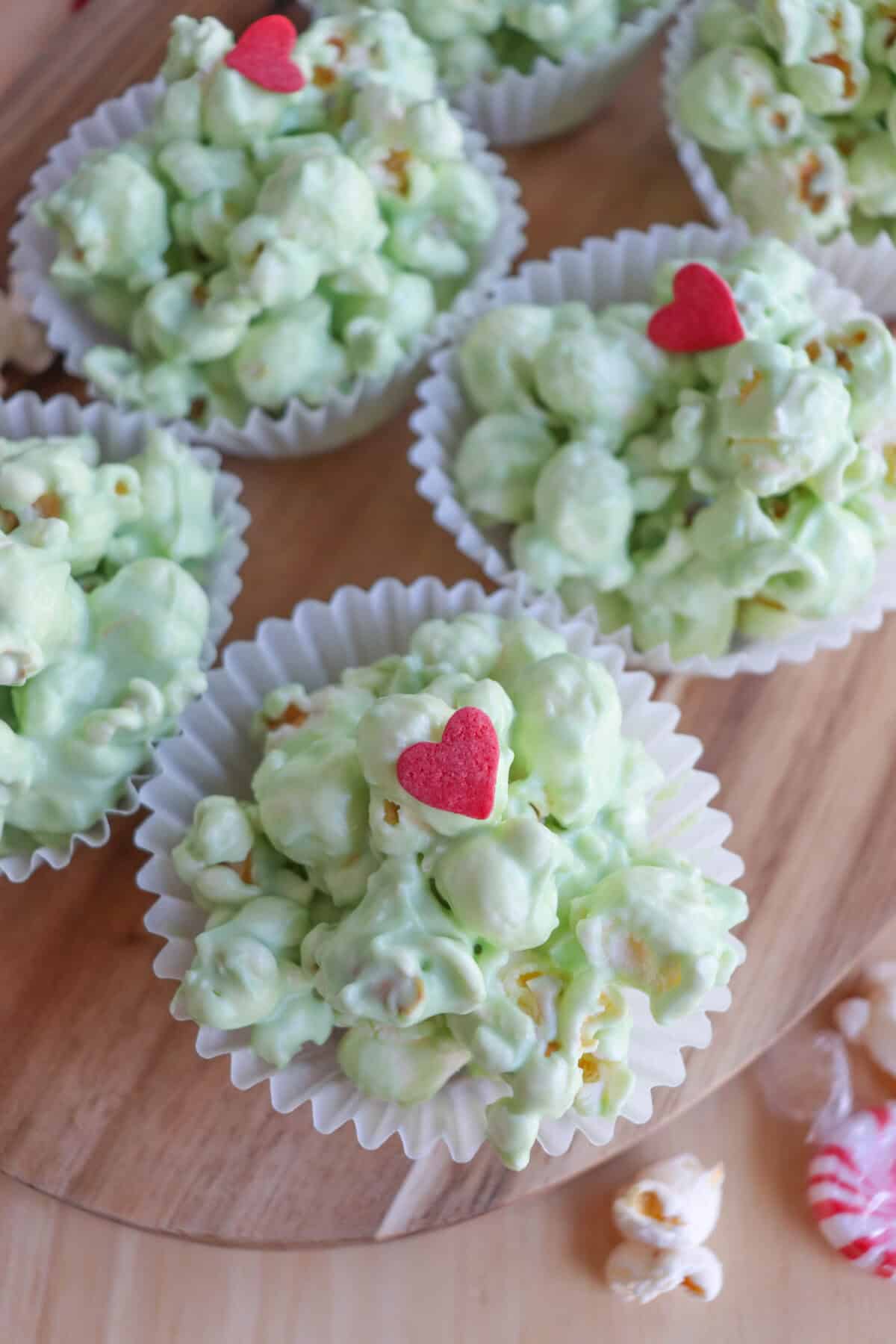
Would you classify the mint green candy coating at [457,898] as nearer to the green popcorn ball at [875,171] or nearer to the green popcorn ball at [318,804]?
the green popcorn ball at [318,804]

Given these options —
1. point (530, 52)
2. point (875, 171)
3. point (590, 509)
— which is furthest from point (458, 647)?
point (530, 52)

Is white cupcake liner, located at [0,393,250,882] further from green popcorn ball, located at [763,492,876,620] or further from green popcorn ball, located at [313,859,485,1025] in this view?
green popcorn ball, located at [763,492,876,620]

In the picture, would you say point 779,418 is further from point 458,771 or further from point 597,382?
point 458,771

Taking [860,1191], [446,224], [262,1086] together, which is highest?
[446,224]

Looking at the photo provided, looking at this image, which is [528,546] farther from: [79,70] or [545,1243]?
[79,70]

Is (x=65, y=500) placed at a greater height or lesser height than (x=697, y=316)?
greater

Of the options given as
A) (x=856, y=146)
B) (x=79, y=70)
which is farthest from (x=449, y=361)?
(x=79, y=70)

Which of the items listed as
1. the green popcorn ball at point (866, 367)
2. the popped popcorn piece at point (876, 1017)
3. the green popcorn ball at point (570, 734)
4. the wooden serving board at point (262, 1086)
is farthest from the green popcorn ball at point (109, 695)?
the popped popcorn piece at point (876, 1017)

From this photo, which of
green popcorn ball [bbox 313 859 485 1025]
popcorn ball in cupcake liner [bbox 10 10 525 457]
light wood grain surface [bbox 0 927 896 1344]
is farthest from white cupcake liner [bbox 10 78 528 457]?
light wood grain surface [bbox 0 927 896 1344]
